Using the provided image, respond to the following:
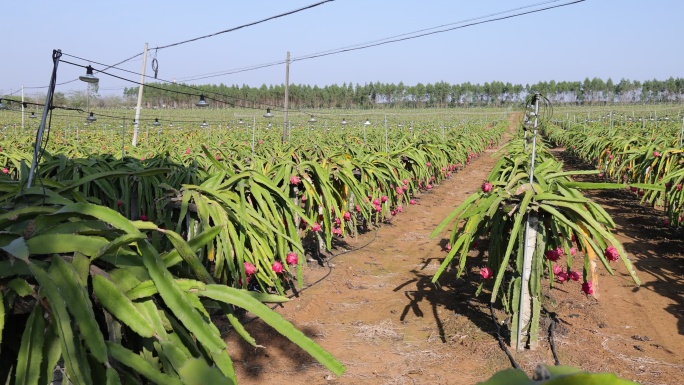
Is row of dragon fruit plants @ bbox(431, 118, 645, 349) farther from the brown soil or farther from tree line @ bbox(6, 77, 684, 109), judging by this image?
tree line @ bbox(6, 77, 684, 109)

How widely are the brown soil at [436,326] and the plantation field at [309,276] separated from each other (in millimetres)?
22

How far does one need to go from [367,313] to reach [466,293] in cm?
117

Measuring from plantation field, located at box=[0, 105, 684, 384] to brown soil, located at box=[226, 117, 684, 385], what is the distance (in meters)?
0.02

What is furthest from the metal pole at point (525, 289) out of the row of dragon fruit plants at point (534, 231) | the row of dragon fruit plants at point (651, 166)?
the row of dragon fruit plants at point (651, 166)

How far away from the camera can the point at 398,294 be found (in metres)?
6.07

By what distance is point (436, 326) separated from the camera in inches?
203

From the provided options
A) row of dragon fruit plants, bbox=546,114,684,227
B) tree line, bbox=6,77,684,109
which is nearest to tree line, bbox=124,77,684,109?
tree line, bbox=6,77,684,109

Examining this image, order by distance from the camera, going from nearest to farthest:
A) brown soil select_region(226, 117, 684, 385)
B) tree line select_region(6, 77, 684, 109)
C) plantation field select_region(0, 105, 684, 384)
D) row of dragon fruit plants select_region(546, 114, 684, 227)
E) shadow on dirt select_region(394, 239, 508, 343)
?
1. plantation field select_region(0, 105, 684, 384)
2. brown soil select_region(226, 117, 684, 385)
3. shadow on dirt select_region(394, 239, 508, 343)
4. row of dragon fruit plants select_region(546, 114, 684, 227)
5. tree line select_region(6, 77, 684, 109)

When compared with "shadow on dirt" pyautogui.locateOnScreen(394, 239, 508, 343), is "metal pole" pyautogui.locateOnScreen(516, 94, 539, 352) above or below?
above

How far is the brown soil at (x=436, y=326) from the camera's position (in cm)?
429

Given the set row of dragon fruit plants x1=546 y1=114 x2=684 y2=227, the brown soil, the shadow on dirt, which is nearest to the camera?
the brown soil

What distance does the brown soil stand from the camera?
4.29 metres

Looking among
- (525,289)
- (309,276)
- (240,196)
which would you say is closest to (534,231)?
(525,289)

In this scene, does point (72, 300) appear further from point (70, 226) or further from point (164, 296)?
point (70, 226)
